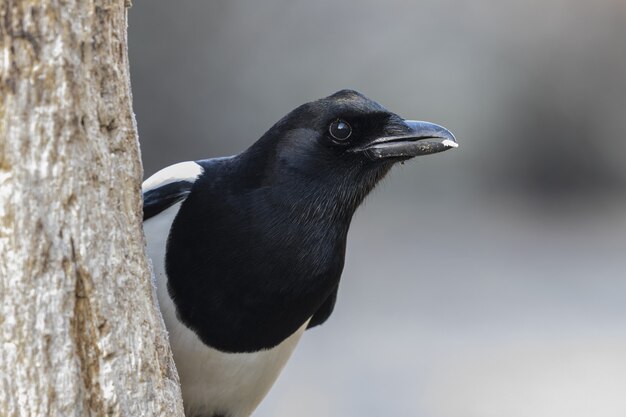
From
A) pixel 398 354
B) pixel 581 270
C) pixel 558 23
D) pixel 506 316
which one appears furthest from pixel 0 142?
pixel 558 23

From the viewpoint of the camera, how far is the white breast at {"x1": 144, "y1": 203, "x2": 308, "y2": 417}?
1935mm

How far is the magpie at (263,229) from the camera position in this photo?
1.88m

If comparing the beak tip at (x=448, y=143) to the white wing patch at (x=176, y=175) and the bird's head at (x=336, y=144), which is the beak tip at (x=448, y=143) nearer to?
the bird's head at (x=336, y=144)

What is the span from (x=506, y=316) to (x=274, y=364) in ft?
10.1

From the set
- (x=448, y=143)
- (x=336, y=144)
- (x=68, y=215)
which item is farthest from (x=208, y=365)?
(x=68, y=215)

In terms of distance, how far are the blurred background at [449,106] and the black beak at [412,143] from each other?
3.38m

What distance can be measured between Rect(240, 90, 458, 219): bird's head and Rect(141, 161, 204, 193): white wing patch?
0.13m

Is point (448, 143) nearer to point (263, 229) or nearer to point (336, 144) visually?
point (336, 144)

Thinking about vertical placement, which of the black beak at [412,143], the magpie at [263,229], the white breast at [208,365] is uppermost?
the black beak at [412,143]

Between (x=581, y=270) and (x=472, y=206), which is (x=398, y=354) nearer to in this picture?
(x=581, y=270)

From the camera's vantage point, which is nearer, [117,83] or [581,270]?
[117,83]

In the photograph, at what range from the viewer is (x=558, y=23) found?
19.6ft

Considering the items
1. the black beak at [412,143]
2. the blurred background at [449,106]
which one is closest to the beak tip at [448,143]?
the black beak at [412,143]

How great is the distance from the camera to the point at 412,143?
6.44 feet
